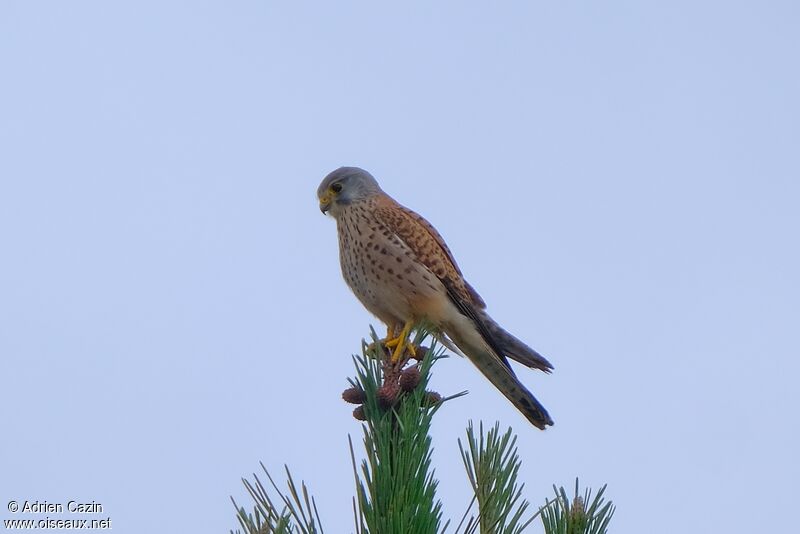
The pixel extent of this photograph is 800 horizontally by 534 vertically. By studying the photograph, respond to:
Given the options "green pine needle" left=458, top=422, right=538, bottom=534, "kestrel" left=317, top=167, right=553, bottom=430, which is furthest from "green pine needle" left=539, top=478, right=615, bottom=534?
"kestrel" left=317, top=167, right=553, bottom=430

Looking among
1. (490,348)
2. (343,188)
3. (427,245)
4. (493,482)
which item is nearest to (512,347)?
(490,348)

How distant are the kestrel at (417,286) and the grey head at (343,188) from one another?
1.5 inches

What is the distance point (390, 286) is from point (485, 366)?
60cm

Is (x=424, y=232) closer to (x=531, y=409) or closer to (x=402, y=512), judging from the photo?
(x=531, y=409)

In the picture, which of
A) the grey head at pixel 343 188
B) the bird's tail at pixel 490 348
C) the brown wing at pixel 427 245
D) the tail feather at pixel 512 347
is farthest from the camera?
the grey head at pixel 343 188

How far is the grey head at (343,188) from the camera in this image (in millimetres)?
4617

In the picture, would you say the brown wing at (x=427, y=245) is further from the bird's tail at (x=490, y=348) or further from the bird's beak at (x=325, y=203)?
the bird's beak at (x=325, y=203)

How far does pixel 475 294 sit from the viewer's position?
4.46 m

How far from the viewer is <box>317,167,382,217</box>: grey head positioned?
4.62m

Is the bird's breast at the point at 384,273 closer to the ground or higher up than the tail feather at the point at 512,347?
higher up

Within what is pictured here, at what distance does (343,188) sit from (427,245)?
0.58 meters

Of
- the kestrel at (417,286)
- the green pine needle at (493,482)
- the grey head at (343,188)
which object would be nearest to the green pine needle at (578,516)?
the green pine needle at (493,482)

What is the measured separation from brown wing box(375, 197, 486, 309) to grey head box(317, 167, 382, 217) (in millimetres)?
143

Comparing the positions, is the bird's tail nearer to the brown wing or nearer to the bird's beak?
the brown wing
